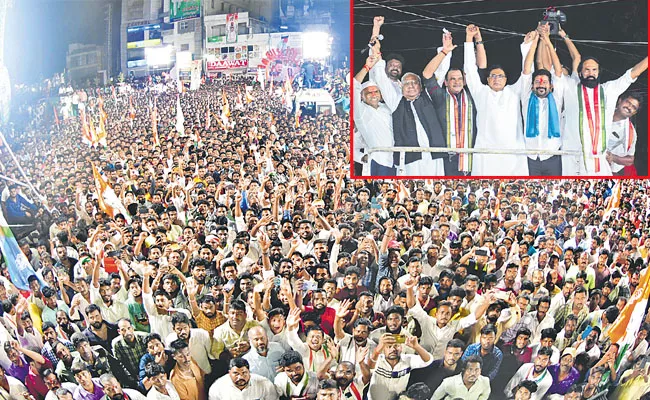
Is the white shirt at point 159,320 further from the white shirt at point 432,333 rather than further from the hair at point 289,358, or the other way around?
the white shirt at point 432,333

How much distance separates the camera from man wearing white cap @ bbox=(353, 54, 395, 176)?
11.6 ft

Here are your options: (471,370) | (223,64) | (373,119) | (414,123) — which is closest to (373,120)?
(373,119)

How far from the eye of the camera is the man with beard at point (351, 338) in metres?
3.43

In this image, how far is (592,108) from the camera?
12.0 feet

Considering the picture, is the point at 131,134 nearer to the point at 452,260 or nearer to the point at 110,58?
the point at 110,58

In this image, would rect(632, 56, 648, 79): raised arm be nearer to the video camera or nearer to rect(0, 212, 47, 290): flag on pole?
the video camera

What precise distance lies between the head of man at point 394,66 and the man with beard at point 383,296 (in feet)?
3.45

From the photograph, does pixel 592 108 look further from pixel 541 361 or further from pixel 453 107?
pixel 541 361

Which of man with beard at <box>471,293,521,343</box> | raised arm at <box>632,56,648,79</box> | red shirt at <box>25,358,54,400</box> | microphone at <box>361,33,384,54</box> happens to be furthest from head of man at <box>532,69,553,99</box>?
red shirt at <box>25,358,54,400</box>

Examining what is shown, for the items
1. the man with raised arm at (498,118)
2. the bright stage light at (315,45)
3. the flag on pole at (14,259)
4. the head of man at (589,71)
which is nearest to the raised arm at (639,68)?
the head of man at (589,71)

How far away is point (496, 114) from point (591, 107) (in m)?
0.52

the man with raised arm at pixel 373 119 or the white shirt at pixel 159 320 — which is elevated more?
the man with raised arm at pixel 373 119

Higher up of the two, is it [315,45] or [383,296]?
[315,45]

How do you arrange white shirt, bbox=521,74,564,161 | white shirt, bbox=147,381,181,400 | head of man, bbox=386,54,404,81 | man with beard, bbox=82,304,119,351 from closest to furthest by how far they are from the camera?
white shirt, bbox=147,381,181,400, man with beard, bbox=82,304,119,351, head of man, bbox=386,54,404,81, white shirt, bbox=521,74,564,161
